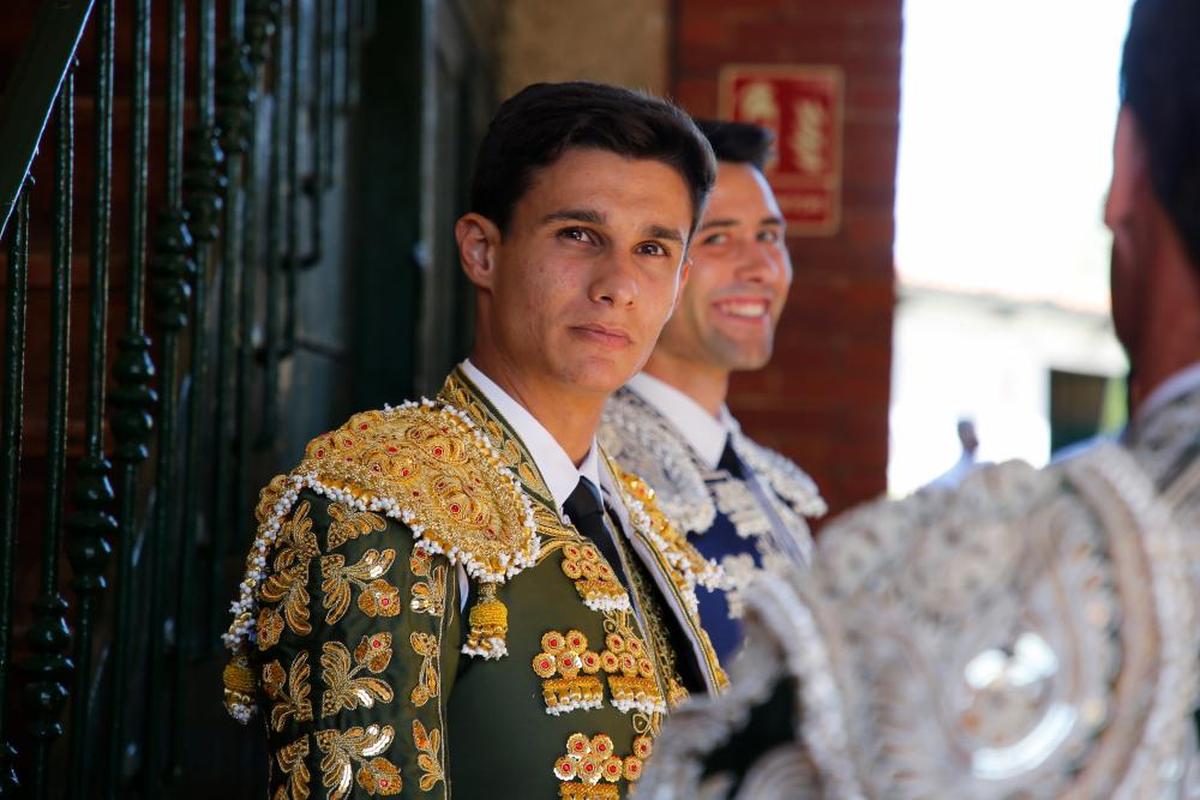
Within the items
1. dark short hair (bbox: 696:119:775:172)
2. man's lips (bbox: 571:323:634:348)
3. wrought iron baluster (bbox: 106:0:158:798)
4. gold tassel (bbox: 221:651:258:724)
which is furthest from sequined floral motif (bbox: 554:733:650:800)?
dark short hair (bbox: 696:119:775:172)

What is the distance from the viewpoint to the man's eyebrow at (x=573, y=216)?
1.77 m

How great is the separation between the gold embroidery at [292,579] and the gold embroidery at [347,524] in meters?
0.02

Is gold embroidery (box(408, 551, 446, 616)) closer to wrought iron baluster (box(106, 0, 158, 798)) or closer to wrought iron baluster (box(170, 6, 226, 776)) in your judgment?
wrought iron baluster (box(106, 0, 158, 798))

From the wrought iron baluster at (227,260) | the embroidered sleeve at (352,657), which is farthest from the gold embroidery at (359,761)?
the wrought iron baluster at (227,260)

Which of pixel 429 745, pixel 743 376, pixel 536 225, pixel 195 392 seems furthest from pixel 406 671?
pixel 743 376

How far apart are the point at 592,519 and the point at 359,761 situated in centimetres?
48

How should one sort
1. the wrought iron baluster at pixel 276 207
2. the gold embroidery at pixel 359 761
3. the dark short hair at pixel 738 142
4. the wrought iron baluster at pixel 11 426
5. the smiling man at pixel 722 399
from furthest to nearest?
1. the dark short hair at pixel 738 142
2. the wrought iron baluster at pixel 276 207
3. the smiling man at pixel 722 399
4. the wrought iron baluster at pixel 11 426
5. the gold embroidery at pixel 359 761

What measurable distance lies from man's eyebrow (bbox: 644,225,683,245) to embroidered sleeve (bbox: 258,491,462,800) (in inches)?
20.2

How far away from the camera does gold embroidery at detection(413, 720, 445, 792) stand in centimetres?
142

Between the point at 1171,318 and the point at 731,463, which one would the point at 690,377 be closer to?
the point at 731,463

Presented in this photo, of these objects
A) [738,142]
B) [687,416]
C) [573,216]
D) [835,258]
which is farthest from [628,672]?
[835,258]

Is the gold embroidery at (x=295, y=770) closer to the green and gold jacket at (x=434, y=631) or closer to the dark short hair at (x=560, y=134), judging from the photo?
the green and gold jacket at (x=434, y=631)

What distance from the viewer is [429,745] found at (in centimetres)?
144

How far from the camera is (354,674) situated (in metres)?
1.43
